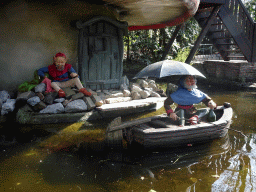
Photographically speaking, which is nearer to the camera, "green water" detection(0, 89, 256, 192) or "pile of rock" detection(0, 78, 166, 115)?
"green water" detection(0, 89, 256, 192)

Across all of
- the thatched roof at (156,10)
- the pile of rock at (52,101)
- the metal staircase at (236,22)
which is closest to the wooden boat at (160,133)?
the pile of rock at (52,101)

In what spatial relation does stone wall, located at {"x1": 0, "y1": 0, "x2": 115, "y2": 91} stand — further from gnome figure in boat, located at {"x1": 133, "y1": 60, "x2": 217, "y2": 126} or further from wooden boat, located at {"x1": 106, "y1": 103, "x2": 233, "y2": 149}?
wooden boat, located at {"x1": 106, "y1": 103, "x2": 233, "y2": 149}

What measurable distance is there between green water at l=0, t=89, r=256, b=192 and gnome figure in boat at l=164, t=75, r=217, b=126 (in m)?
0.55

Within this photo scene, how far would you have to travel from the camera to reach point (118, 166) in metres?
3.68

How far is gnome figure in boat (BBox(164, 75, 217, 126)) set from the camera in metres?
4.41

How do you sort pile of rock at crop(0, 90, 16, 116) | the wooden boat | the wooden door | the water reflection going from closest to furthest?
the water reflection → the wooden boat → pile of rock at crop(0, 90, 16, 116) → the wooden door

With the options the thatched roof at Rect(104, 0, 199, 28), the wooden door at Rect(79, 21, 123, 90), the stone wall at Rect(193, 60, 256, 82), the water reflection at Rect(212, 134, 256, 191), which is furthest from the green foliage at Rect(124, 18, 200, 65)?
the water reflection at Rect(212, 134, 256, 191)

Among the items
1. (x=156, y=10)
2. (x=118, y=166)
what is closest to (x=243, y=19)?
(x=156, y=10)

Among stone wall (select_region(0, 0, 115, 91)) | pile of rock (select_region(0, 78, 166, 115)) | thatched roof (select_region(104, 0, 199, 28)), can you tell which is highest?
thatched roof (select_region(104, 0, 199, 28))

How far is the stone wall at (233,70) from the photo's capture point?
10.3 m

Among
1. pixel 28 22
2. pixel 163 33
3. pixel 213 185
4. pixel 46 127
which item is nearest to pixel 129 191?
pixel 213 185

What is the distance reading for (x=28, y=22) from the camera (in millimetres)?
6387

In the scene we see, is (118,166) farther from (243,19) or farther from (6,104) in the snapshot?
(243,19)

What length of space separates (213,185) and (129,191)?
1.08 m
